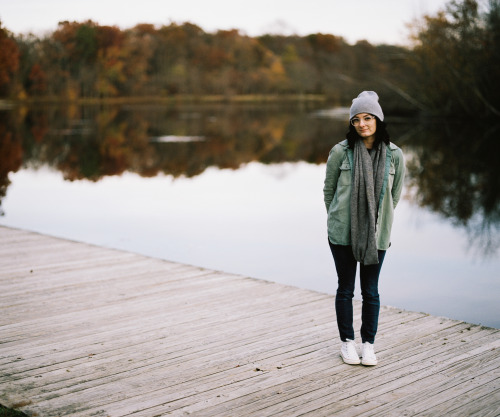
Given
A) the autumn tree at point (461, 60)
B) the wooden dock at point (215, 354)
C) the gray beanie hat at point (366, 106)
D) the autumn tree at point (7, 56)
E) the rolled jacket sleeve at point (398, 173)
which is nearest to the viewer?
the wooden dock at point (215, 354)

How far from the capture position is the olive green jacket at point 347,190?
3.90 m

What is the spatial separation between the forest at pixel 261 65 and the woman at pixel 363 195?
33.0 meters

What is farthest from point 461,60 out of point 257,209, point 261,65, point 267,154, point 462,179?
point 261,65

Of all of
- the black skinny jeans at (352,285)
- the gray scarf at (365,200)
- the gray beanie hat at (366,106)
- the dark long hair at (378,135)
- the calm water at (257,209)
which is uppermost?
the gray beanie hat at (366,106)

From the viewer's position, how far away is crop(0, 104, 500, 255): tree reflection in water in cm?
1450

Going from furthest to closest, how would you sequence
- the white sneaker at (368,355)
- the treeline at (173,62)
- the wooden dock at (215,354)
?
the treeline at (173,62) → the white sneaker at (368,355) → the wooden dock at (215,354)

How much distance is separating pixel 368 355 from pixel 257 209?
9.60 metres

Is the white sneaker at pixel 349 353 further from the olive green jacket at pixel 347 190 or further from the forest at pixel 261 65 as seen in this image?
the forest at pixel 261 65

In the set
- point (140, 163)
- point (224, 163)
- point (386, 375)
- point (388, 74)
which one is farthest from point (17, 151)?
point (388, 74)

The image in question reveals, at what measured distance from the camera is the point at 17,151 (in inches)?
996

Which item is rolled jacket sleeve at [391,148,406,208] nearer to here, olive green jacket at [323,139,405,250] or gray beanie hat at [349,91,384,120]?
olive green jacket at [323,139,405,250]

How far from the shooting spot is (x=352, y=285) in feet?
13.2

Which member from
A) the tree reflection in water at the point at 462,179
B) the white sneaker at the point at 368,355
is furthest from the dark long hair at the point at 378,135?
the tree reflection in water at the point at 462,179

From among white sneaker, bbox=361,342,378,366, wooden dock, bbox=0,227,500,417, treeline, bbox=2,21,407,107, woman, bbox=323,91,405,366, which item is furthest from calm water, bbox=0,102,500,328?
treeline, bbox=2,21,407,107
